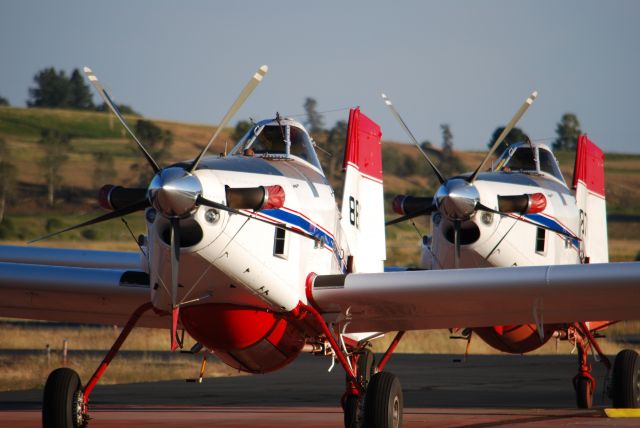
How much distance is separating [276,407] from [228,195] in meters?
7.35

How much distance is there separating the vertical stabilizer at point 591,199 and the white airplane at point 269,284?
5250 millimetres

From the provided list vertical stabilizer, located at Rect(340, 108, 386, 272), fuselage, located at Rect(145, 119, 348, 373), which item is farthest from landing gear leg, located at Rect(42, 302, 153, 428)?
vertical stabilizer, located at Rect(340, 108, 386, 272)

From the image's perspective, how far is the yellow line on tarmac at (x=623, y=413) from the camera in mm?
15953

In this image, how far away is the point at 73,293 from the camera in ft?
47.6

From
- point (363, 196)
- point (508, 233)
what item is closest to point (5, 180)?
point (363, 196)

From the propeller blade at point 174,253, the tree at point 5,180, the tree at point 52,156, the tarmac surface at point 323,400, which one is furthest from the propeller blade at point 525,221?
the tree at point 52,156

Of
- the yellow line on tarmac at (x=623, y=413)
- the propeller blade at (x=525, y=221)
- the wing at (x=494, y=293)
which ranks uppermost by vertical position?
the propeller blade at (x=525, y=221)

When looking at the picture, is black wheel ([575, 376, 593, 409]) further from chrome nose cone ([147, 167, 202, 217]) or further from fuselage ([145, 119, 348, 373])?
chrome nose cone ([147, 167, 202, 217])

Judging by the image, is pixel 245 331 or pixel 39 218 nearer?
pixel 245 331

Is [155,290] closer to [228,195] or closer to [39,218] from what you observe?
[228,195]

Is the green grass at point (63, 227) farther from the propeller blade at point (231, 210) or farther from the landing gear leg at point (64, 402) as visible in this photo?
the propeller blade at point (231, 210)

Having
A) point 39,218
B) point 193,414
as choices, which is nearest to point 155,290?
point 193,414

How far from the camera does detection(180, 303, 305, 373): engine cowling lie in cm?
1253

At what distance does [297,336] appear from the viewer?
13.7m
